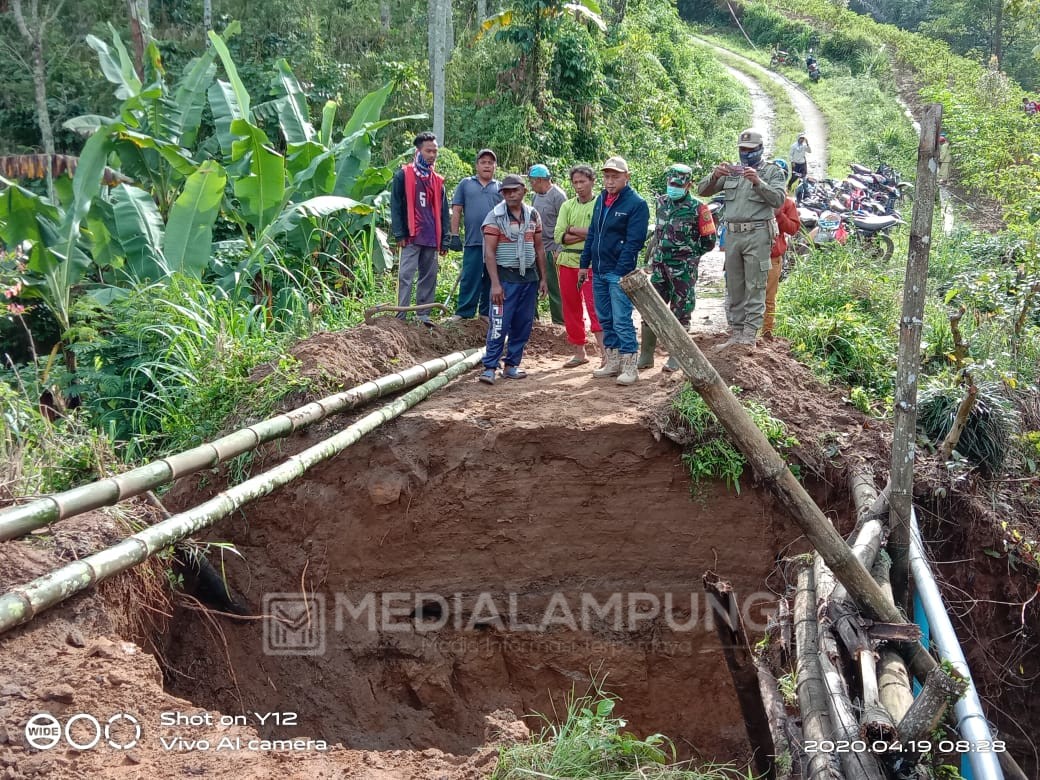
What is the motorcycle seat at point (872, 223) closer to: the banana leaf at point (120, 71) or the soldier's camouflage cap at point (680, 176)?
the soldier's camouflage cap at point (680, 176)

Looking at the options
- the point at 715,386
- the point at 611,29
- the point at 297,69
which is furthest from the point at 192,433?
the point at 611,29

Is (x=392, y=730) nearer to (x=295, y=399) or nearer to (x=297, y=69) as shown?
(x=295, y=399)

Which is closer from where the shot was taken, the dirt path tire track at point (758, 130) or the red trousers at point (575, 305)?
the red trousers at point (575, 305)

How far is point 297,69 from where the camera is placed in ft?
55.1

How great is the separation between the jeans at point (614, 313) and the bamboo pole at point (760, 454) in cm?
324

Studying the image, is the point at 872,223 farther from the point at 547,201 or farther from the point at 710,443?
the point at 710,443

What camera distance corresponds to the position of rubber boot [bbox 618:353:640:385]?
7180 millimetres

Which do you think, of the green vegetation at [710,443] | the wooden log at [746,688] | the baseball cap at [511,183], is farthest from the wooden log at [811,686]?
the baseball cap at [511,183]

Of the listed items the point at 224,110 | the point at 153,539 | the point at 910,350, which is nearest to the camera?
the point at 910,350

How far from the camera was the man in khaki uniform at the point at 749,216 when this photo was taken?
689 centimetres

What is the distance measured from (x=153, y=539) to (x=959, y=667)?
3.79m

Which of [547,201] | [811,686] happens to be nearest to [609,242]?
[547,201]

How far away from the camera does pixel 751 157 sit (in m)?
6.89

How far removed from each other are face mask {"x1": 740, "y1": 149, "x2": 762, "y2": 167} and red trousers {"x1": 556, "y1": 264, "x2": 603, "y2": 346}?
5.14 ft
